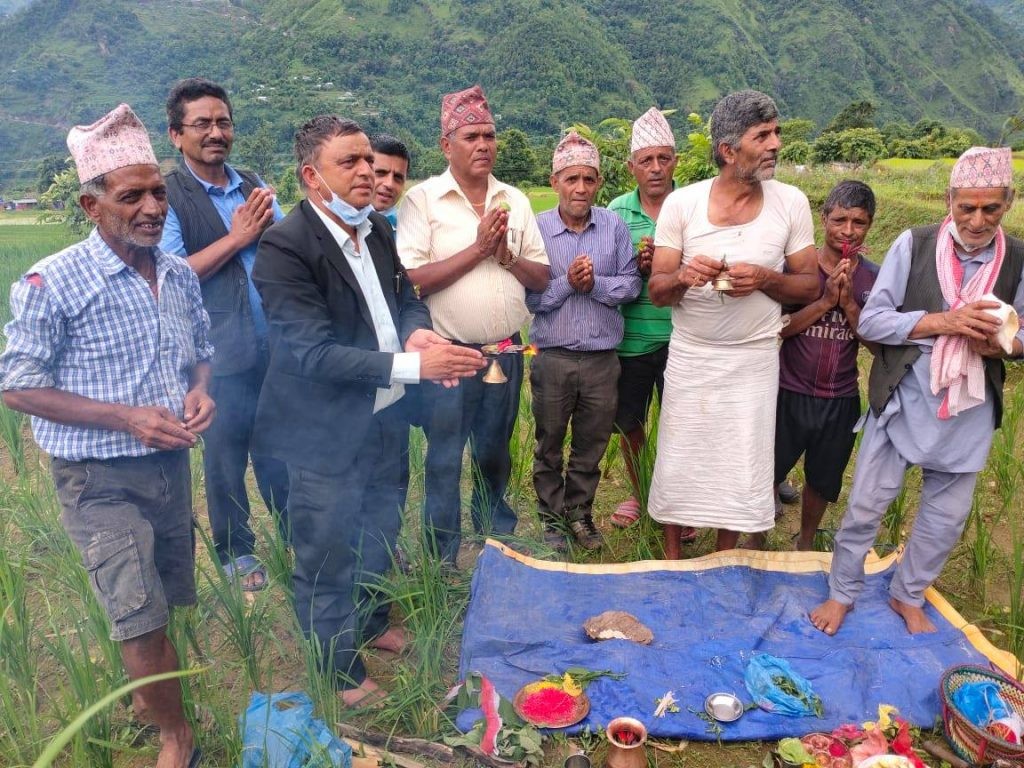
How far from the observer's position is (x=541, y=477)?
360cm

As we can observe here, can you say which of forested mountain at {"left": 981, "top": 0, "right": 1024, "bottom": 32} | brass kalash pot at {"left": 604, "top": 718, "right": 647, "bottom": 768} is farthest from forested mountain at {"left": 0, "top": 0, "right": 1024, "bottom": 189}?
brass kalash pot at {"left": 604, "top": 718, "right": 647, "bottom": 768}

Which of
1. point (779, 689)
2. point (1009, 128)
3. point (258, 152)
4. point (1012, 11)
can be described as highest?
point (1012, 11)

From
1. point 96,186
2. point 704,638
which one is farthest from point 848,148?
point 96,186

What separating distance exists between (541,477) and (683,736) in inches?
58.8

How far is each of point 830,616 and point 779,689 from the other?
0.57m

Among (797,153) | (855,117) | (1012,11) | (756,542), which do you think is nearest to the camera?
(756,542)

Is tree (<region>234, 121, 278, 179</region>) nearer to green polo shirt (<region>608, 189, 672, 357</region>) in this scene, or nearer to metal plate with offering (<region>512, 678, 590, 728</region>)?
green polo shirt (<region>608, 189, 672, 357</region>)

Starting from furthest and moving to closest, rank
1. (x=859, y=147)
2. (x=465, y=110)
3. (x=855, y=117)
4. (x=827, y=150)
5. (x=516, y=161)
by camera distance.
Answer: (x=855, y=117)
(x=827, y=150)
(x=859, y=147)
(x=516, y=161)
(x=465, y=110)

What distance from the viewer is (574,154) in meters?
3.22

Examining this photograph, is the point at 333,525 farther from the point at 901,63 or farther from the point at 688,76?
the point at 901,63

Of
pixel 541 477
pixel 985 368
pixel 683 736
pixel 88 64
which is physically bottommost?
pixel 683 736

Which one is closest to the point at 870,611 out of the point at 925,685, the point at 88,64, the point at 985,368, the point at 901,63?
the point at 925,685

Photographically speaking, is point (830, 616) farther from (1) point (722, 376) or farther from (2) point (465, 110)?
(2) point (465, 110)

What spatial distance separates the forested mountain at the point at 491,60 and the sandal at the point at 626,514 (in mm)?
32011
